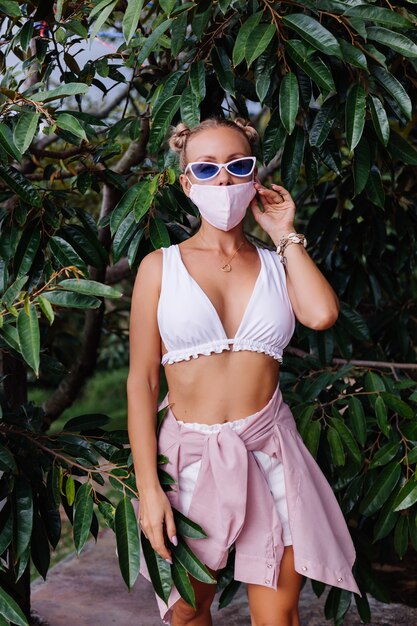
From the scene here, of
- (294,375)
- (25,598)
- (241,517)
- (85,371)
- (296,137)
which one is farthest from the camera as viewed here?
(85,371)

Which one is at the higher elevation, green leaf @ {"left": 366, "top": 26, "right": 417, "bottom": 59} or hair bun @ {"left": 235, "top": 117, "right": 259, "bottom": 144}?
green leaf @ {"left": 366, "top": 26, "right": 417, "bottom": 59}

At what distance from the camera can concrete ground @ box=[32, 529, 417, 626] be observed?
337 cm

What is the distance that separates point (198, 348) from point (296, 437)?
1.15 ft

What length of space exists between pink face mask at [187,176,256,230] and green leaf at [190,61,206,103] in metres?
0.26

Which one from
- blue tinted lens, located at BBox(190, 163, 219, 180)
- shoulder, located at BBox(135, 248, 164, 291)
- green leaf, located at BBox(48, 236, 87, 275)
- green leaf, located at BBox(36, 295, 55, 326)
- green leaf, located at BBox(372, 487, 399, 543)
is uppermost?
blue tinted lens, located at BBox(190, 163, 219, 180)

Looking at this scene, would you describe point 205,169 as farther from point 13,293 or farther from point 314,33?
point 13,293

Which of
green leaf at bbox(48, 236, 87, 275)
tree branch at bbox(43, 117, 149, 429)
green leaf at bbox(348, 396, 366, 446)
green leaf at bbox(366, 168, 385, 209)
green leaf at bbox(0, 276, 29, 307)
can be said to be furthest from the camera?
tree branch at bbox(43, 117, 149, 429)

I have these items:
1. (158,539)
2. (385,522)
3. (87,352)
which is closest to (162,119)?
(158,539)

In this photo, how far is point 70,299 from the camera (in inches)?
70.1

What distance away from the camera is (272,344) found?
6.62 ft

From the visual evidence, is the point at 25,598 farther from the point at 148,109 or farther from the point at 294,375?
the point at 148,109

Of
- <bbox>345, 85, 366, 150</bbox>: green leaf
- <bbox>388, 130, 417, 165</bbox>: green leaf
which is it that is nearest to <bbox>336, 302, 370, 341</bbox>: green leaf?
<bbox>388, 130, 417, 165</bbox>: green leaf

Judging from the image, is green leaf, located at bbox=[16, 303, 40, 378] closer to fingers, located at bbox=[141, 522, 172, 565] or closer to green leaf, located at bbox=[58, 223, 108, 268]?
fingers, located at bbox=[141, 522, 172, 565]

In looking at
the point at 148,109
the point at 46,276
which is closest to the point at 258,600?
the point at 46,276
